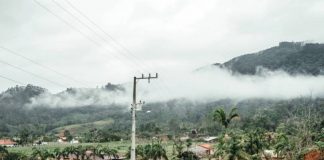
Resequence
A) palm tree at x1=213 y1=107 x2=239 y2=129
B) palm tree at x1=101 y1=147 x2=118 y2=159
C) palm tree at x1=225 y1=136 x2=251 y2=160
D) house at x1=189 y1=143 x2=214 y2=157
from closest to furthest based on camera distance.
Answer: palm tree at x1=225 y1=136 x2=251 y2=160 < palm tree at x1=213 y1=107 x2=239 y2=129 < house at x1=189 y1=143 x2=214 y2=157 < palm tree at x1=101 y1=147 x2=118 y2=159

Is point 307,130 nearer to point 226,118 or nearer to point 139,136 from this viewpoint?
point 226,118

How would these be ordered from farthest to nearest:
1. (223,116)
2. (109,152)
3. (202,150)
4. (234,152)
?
1. (109,152)
2. (202,150)
3. (223,116)
4. (234,152)

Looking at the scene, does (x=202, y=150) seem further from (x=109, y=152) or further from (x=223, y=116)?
(x=223, y=116)

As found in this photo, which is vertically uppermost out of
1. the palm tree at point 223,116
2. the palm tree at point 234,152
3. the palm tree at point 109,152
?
the palm tree at point 223,116

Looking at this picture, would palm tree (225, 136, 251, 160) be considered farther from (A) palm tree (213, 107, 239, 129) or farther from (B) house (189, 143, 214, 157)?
(B) house (189, 143, 214, 157)

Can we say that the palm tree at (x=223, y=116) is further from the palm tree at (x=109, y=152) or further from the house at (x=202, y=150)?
the palm tree at (x=109, y=152)

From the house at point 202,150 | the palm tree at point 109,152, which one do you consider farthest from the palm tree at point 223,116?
the palm tree at point 109,152

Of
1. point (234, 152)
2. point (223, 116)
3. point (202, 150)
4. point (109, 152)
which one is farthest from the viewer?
point (109, 152)

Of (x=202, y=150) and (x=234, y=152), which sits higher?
(x=234, y=152)

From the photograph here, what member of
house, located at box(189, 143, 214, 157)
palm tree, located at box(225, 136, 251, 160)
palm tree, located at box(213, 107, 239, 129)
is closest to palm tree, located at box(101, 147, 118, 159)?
house, located at box(189, 143, 214, 157)

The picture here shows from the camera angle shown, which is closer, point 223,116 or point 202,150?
point 223,116

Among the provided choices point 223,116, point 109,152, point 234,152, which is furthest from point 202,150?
point 234,152

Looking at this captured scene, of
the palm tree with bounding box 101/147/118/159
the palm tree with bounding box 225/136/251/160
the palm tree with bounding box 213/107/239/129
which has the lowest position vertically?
the palm tree with bounding box 101/147/118/159

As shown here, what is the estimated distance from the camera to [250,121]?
5674 inches
